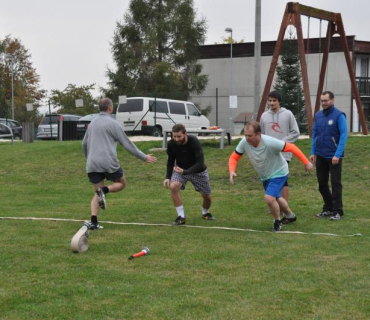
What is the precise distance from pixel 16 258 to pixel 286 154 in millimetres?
4936

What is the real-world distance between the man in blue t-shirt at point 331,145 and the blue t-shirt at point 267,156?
1.35 m

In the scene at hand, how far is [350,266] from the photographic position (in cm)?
641

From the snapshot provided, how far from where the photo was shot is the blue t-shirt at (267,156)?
8.52 m

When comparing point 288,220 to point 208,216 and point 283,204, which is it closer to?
point 283,204

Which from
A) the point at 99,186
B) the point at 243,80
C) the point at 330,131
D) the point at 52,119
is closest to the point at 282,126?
the point at 330,131

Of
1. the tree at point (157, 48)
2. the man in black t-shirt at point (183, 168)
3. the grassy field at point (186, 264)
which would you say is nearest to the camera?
the grassy field at point (186, 264)

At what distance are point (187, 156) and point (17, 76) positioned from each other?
2181 inches

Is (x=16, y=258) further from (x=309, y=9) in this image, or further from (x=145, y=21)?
(x=145, y=21)

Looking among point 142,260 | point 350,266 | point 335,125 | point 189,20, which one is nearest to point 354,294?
point 350,266

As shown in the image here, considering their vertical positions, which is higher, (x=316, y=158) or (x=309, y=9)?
(x=309, y=9)

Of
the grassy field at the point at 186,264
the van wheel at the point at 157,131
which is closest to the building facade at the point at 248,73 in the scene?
the van wheel at the point at 157,131

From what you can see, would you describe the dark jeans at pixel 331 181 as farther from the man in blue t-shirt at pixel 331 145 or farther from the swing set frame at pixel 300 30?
the swing set frame at pixel 300 30

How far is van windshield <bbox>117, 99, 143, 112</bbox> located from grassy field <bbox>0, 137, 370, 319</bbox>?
1441 cm

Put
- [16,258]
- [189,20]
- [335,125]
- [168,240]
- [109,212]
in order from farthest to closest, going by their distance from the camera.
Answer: [189,20], [109,212], [335,125], [168,240], [16,258]
